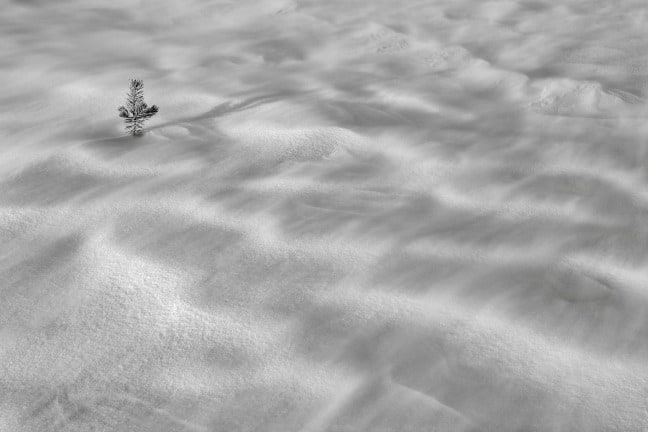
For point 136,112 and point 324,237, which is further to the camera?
point 136,112

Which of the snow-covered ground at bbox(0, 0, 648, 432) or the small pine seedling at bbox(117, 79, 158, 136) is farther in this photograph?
the small pine seedling at bbox(117, 79, 158, 136)

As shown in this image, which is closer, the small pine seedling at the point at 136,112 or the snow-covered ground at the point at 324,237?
the snow-covered ground at the point at 324,237

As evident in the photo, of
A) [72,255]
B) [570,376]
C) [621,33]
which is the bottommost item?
[570,376]

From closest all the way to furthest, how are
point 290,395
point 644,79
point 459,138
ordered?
point 290,395 → point 459,138 → point 644,79

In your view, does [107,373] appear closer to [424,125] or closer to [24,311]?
[24,311]

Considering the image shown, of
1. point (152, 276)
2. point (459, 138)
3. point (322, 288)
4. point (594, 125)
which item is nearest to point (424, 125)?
point (459, 138)

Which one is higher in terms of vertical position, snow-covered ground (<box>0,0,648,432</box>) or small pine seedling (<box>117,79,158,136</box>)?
small pine seedling (<box>117,79,158,136</box>)

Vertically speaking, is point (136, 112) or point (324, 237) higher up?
point (136, 112)

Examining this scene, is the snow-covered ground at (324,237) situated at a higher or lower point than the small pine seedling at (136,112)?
lower
